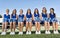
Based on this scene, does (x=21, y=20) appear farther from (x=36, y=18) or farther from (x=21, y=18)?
(x=36, y=18)

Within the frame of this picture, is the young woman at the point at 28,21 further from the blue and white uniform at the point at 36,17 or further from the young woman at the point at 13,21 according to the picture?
the young woman at the point at 13,21

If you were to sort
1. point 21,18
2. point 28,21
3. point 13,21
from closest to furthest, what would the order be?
point 28,21, point 13,21, point 21,18

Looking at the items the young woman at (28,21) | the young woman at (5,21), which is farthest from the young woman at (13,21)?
the young woman at (28,21)

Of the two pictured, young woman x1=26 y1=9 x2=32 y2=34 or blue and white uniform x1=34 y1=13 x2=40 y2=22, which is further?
blue and white uniform x1=34 y1=13 x2=40 y2=22

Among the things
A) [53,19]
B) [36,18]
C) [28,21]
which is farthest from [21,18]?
[53,19]

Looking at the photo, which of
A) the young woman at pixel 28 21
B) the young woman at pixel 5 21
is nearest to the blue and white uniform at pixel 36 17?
the young woman at pixel 28 21

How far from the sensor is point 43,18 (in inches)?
361

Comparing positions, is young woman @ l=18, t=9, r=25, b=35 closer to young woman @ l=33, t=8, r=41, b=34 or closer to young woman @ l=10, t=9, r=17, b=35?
young woman @ l=10, t=9, r=17, b=35

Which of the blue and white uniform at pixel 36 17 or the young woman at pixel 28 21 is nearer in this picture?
the young woman at pixel 28 21

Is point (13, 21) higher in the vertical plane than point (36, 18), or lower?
lower

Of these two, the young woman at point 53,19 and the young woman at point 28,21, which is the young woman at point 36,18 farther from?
the young woman at point 53,19

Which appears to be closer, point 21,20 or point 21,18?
point 21,20

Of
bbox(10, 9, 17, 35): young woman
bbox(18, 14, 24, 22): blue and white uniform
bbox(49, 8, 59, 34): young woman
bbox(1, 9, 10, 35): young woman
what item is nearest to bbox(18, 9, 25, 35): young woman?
bbox(18, 14, 24, 22): blue and white uniform

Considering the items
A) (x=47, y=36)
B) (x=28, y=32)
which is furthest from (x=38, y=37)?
(x=28, y=32)
